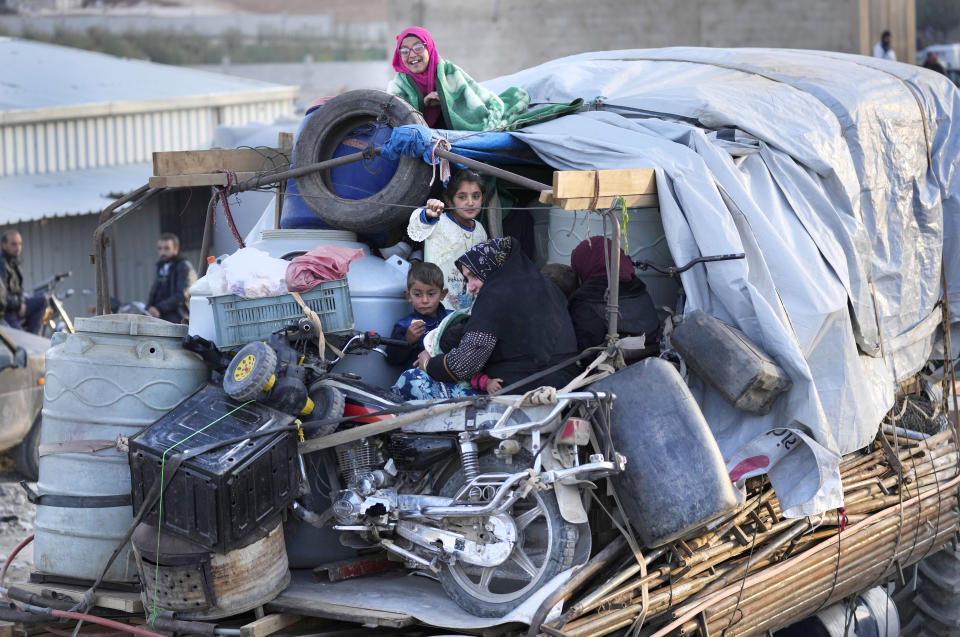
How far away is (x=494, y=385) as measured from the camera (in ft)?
17.4

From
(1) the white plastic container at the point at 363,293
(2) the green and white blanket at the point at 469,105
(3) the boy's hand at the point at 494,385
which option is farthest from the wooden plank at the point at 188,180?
(3) the boy's hand at the point at 494,385

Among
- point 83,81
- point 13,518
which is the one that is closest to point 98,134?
point 83,81

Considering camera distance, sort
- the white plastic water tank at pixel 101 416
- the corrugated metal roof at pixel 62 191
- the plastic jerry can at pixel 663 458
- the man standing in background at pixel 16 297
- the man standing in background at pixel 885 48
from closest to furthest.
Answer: the plastic jerry can at pixel 663 458 < the white plastic water tank at pixel 101 416 < the man standing in background at pixel 16 297 < the corrugated metal roof at pixel 62 191 < the man standing in background at pixel 885 48

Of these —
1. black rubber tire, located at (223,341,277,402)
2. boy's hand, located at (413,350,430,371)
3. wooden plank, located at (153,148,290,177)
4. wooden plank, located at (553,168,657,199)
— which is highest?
wooden plank, located at (153,148,290,177)

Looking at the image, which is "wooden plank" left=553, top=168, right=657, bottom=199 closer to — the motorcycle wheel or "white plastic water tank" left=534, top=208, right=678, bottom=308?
"white plastic water tank" left=534, top=208, right=678, bottom=308

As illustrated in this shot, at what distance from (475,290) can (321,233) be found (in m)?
1.11

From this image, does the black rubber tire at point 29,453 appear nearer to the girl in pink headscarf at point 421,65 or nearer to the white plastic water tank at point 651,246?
the girl in pink headscarf at point 421,65

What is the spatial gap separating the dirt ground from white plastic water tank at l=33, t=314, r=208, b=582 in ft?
10.6

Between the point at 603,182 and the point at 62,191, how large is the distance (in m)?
12.8

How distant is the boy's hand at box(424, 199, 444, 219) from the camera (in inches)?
240

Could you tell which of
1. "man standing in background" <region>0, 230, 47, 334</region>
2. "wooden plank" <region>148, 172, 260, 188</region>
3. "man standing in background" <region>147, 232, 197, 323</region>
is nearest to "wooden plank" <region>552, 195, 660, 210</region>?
"wooden plank" <region>148, 172, 260, 188</region>

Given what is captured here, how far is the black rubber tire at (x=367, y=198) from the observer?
6188mm

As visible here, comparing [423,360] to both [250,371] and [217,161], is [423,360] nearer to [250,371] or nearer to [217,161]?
[250,371]

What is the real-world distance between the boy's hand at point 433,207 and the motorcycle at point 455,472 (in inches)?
49.7
